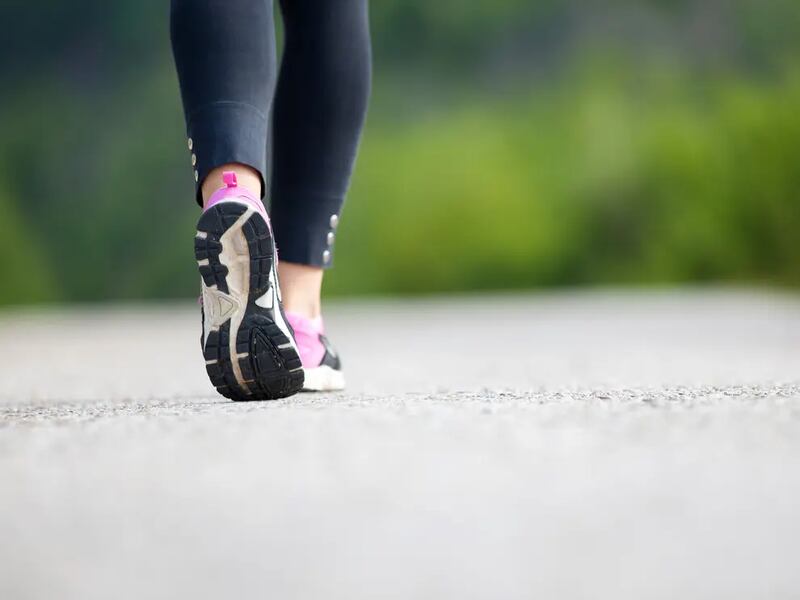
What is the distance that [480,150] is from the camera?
13.9 meters

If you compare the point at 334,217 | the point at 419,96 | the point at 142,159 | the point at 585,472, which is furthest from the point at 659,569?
the point at 419,96

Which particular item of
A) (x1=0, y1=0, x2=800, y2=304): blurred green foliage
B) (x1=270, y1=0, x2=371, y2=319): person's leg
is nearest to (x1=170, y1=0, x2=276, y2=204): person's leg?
(x1=270, y1=0, x2=371, y2=319): person's leg

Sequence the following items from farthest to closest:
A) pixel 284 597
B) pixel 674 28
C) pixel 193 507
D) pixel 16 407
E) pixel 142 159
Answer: pixel 674 28 → pixel 142 159 → pixel 16 407 → pixel 193 507 → pixel 284 597

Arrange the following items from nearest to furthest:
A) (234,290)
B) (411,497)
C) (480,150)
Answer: (411,497) < (234,290) < (480,150)

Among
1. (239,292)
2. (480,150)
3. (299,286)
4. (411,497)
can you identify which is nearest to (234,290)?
(239,292)

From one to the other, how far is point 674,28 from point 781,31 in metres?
1.25

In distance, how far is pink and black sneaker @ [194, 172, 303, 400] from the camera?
1.05m

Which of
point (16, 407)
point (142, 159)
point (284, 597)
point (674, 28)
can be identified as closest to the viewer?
point (284, 597)

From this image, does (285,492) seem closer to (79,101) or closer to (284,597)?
(284,597)

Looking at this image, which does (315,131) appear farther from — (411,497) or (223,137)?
(411,497)

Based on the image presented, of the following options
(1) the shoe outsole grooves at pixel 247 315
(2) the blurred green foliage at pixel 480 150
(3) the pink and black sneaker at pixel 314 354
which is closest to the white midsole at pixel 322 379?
(3) the pink and black sneaker at pixel 314 354

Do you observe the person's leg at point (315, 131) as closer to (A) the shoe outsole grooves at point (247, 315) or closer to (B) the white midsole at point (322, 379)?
(B) the white midsole at point (322, 379)

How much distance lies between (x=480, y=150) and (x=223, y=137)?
12974 mm

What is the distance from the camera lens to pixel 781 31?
13.9 meters
